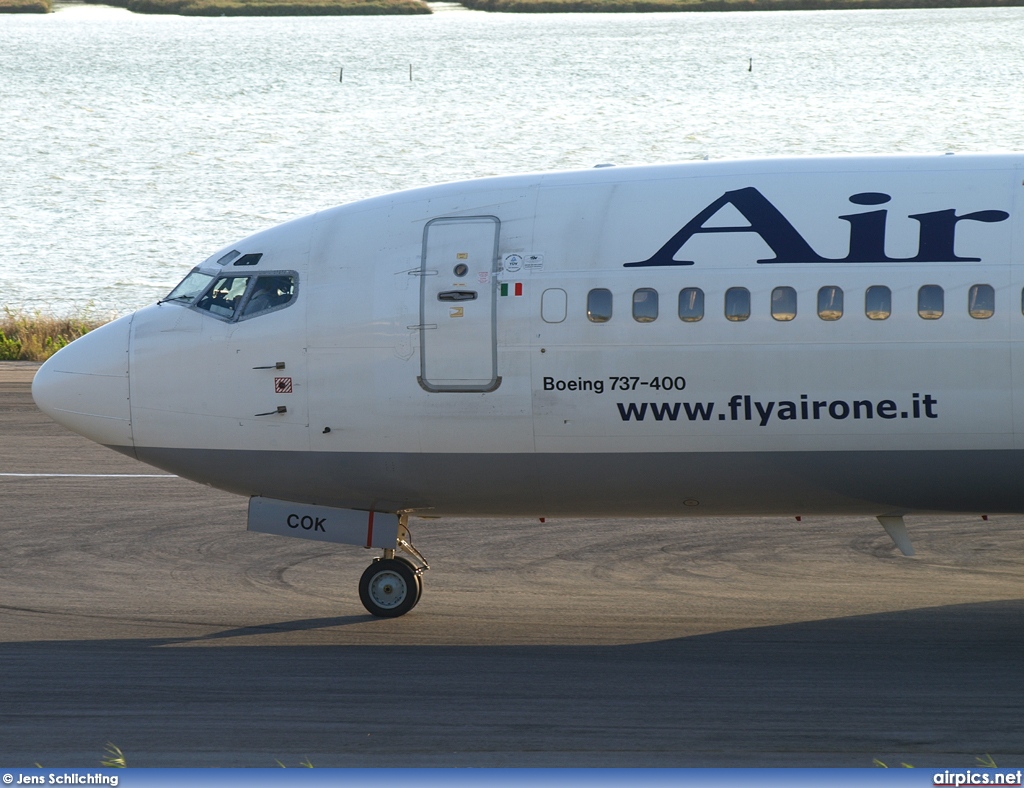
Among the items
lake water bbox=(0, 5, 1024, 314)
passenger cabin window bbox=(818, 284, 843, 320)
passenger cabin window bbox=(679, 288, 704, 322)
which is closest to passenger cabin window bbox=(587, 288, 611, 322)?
passenger cabin window bbox=(679, 288, 704, 322)

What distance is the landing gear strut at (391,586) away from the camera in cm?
1399

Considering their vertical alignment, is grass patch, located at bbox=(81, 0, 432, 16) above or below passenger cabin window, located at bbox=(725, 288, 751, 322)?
above

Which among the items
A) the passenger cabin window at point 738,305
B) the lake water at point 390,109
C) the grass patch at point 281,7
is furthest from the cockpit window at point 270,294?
the grass patch at point 281,7

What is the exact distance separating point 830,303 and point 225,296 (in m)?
6.11

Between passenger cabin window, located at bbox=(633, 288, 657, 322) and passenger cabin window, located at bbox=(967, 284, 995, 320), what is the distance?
2.87 m

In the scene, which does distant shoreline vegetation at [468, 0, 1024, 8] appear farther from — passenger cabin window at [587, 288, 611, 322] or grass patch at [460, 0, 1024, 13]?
passenger cabin window at [587, 288, 611, 322]

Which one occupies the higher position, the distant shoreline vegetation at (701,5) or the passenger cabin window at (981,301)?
the distant shoreline vegetation at (701,5)

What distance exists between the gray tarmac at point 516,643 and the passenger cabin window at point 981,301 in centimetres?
325

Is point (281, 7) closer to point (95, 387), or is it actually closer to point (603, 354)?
point (95, 387)

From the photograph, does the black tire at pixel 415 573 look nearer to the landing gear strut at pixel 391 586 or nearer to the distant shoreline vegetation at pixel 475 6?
the landing gear strut at pixel 391 586

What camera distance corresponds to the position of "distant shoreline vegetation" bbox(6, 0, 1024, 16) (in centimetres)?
12719

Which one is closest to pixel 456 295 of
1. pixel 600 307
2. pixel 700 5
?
pixel 600 307

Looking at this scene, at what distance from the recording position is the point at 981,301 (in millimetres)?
12000

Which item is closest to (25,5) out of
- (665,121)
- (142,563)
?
(665,121)
